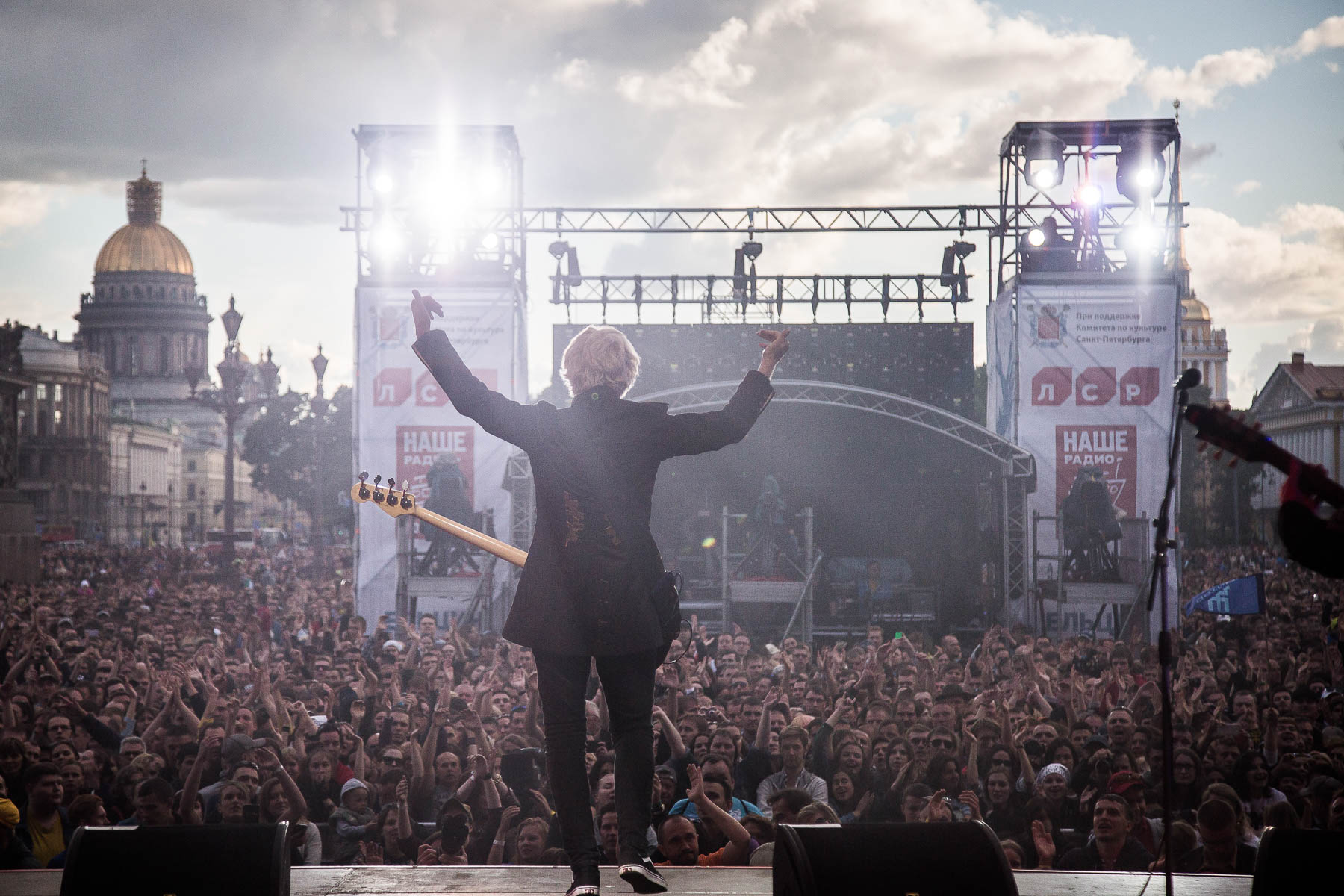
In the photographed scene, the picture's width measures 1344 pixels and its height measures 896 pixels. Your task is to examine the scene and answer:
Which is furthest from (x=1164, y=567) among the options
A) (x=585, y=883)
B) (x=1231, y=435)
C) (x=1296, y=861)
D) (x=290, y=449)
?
(x=290, y=449)

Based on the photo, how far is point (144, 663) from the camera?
951 cm

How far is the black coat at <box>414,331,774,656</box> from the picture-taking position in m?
3.26

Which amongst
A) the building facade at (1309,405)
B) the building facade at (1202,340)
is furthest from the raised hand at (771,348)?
the building facade at (1202,340)

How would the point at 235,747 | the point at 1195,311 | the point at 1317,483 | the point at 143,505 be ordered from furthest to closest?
the point at 143,505 < the point at 1195,311 < the point at 235,747 < the point at 1317,483

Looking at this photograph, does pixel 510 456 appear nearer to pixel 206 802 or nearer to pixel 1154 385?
pixel 1154 385

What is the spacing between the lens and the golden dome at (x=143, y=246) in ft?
272

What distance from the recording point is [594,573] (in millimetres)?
3258

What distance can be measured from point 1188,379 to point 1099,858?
310 cm

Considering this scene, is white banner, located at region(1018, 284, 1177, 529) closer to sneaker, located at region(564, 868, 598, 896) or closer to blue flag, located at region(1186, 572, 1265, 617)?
blue flag, located at region(1186, 572, 1265, 617)

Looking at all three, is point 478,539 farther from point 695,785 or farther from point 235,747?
point 695,785

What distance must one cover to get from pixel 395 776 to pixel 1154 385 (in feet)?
42.4

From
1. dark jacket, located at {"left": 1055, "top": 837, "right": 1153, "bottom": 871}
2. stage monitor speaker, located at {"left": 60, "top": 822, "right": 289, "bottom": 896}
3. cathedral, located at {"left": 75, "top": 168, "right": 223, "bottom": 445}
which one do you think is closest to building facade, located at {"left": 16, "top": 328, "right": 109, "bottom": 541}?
cathedral, located at {"left": 75, "top": 168, "right": 223, "bottom": 445}

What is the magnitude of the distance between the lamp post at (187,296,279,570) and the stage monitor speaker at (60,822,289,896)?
14.9m

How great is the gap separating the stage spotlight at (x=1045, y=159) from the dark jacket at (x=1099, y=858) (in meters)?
12.2
